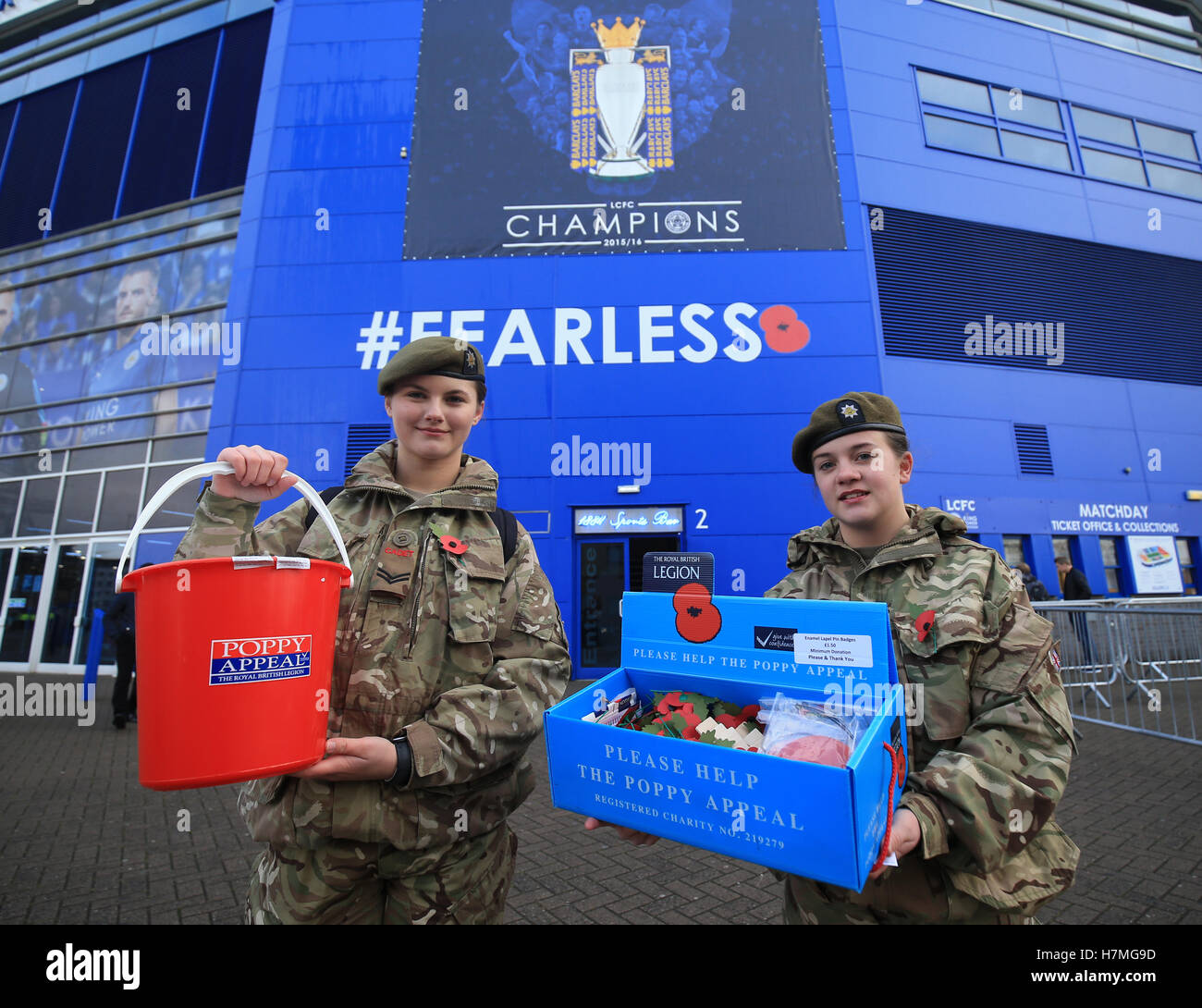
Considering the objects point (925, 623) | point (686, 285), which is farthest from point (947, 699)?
point (686, 285)

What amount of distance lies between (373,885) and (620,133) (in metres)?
11.9

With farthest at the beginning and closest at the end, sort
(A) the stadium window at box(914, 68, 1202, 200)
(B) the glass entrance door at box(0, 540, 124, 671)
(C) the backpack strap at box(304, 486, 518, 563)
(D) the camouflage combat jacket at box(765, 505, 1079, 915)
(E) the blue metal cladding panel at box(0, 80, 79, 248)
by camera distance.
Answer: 1. (E) the blue metal cladding panel at box(0, 80, 79, 248)
2. (A) the stadium window at box(914, 68, 1202, 200)
3. (B) the glass entrance door at box(0, 540, 124, 671)
4. (C) the backpack strap at box(304, 486, 518, 563)
5. (D) the camouflage combat jacket at box(765, 505, 1079, 915)

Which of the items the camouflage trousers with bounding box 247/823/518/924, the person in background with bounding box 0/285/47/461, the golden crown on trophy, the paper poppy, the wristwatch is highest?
the golden crown on trophy

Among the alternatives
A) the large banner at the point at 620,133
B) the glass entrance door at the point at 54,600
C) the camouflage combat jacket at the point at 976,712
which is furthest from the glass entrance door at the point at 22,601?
the camouflage combat jacket at the point at 976,712

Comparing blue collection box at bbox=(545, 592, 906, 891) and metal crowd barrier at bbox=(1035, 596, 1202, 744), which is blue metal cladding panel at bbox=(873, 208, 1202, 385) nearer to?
metal crowd barrier at bbox=(1035, 596, 1202, 744)

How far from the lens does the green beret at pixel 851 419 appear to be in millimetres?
1585

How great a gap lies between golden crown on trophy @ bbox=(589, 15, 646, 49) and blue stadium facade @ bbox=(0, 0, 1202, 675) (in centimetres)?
12

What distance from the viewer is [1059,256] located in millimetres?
12125

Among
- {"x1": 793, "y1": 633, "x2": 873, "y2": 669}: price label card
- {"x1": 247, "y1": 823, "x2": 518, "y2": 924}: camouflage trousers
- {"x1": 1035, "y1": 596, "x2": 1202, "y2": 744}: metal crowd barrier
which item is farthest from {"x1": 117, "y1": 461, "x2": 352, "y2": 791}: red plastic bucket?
{"x1": 1035, "y1": 596, "x2": 1202, "y2": 744}: metal crowd barrier

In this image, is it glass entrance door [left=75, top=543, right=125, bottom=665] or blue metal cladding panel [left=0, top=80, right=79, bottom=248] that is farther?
blue metal cladding panel [left=0, top=80, right=79, bottom=248]

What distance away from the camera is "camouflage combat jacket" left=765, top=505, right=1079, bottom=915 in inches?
47.4

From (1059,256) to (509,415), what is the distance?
12.1 meters

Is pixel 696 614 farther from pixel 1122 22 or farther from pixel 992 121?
pixel 1122 22
